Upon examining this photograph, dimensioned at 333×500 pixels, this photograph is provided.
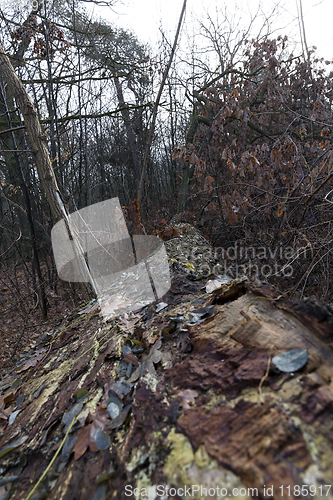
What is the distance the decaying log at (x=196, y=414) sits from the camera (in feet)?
2.41

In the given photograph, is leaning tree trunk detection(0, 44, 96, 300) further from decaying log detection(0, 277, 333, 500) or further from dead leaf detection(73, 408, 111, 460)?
dead leaf detection(73, 408, 111, 460)

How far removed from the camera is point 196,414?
96 centimetres

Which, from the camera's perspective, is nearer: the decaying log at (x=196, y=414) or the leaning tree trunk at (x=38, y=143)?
the decaying log at (x=196, y=414)

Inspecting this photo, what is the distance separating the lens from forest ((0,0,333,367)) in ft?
10.4

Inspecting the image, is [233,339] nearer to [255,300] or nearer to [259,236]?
[255,300]

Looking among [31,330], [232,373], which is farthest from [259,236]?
[31,330]

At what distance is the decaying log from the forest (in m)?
1.11
